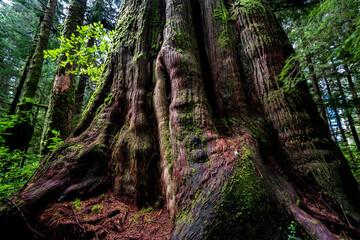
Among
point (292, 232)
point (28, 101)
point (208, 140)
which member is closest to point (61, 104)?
point (28, 101)

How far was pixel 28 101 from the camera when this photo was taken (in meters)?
5.30

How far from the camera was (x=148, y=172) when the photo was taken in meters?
2.17

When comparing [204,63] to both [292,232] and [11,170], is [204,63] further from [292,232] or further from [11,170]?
[11,170]

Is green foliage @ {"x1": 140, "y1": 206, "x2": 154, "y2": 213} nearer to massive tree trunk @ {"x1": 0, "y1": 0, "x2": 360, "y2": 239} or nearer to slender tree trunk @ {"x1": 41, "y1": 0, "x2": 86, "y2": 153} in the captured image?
massive tree trunk @ {"x1": 0, "y1": 0, "x2": 360, "y2": 239}

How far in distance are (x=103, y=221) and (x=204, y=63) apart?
2936 mm

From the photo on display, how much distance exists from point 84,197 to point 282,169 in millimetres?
2606

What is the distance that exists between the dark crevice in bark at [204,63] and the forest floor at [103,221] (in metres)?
1.61

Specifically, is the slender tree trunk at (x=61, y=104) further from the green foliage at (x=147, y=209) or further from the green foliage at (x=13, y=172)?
the green foliage at (x=147, y=209)

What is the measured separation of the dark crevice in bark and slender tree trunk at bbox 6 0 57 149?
5.22m

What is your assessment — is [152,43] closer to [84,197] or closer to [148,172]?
[148,172]

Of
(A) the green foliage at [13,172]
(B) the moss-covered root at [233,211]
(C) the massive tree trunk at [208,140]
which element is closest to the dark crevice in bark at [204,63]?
(C) the massive tree trunk at [208,140]

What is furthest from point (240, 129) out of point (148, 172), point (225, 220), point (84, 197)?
point (84, 197)

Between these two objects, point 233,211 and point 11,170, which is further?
point 11,170

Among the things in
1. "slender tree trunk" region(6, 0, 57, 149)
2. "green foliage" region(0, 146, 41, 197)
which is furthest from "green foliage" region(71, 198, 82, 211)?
"slender tree trunk" region(6, 0, 57, 149)
